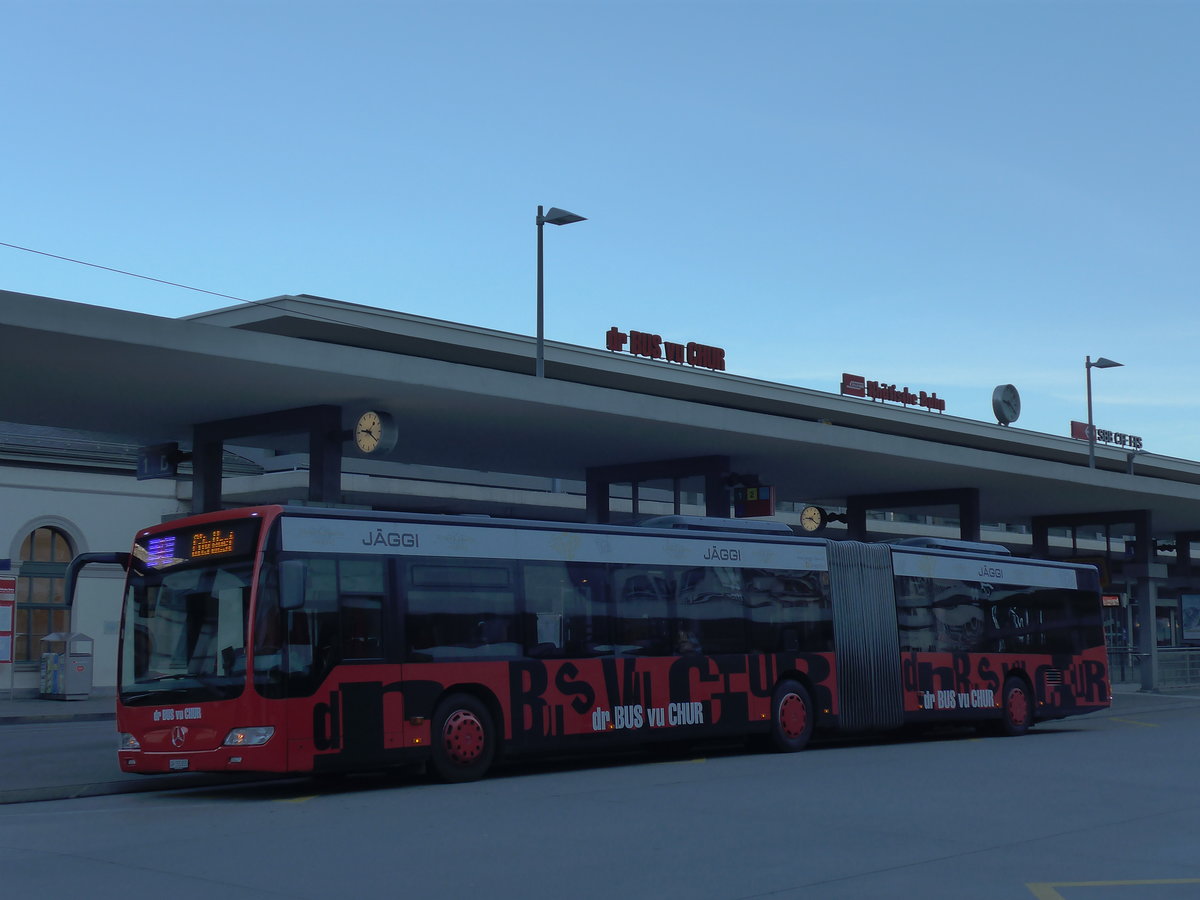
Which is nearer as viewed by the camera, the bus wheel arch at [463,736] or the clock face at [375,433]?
the bus wheel arch at [463,736]

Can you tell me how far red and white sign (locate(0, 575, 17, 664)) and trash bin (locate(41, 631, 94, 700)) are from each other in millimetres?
2073

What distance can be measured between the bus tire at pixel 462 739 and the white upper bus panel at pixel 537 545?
165 cm

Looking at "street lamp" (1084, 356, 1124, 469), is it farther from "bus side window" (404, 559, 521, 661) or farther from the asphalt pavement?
"bus side window" (404, 559, 521, 661)

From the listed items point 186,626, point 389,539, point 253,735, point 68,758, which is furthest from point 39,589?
point 253,735

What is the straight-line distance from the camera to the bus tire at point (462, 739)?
1552cm

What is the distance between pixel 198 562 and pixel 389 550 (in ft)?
6.41

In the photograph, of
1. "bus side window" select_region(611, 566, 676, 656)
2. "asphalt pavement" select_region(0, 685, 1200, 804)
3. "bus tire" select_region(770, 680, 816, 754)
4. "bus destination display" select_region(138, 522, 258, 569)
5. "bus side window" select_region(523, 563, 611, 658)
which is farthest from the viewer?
"bus tire" select_region(770, 680, 816, 754)

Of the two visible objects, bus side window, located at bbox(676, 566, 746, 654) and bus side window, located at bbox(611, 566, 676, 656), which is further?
bus side window, located at bbox(676, 566, 746, 654)

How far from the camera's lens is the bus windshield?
47.0 ft

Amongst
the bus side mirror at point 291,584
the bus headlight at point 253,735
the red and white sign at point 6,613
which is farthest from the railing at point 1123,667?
the bus headlight at point 253,735

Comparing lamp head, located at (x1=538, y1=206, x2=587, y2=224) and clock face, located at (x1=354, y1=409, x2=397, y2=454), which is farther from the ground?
lamp head, located at (x1=538, y1=206, x2=587, y2=224)

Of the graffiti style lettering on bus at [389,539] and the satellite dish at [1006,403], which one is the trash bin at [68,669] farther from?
the satellite dish at [1006,403]

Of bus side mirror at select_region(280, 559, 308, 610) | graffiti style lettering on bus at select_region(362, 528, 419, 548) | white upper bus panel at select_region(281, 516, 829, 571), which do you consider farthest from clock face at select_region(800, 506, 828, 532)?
bus side mirror at select_region(280, 559, 308, 610)

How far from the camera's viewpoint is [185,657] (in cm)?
1463
